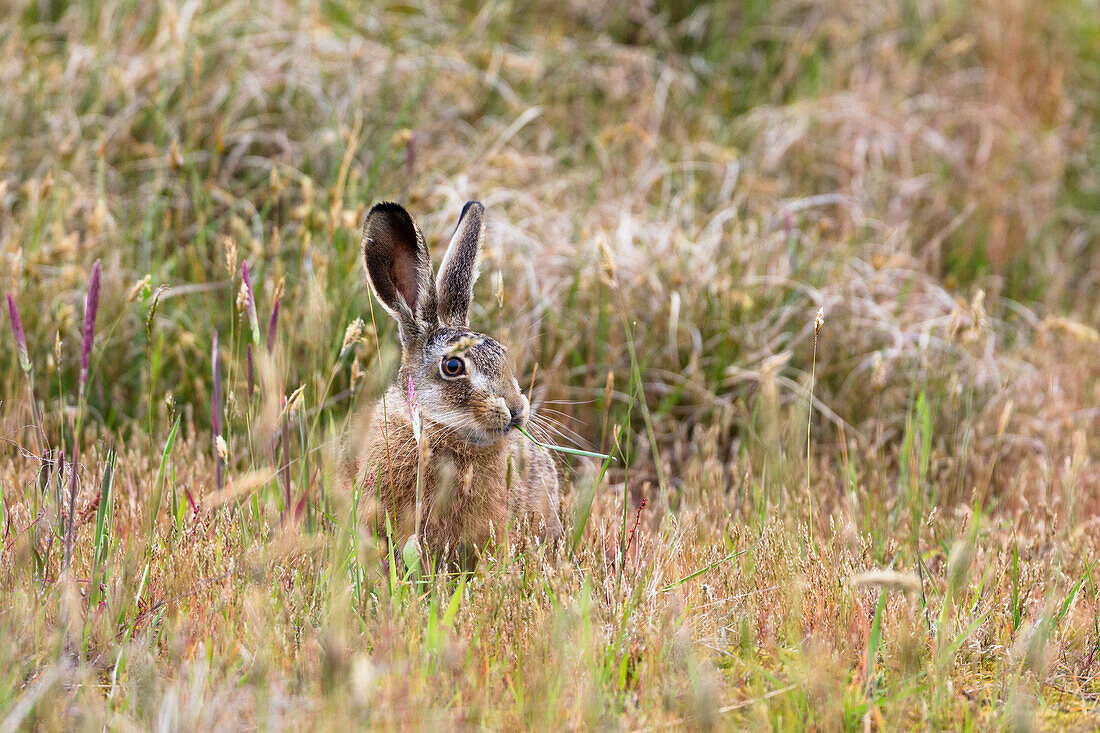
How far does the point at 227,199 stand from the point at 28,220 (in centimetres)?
92

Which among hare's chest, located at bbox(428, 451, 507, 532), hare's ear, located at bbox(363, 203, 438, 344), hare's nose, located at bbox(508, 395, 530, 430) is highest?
hare's ear, located at bbox(363, 203, 438, 344)

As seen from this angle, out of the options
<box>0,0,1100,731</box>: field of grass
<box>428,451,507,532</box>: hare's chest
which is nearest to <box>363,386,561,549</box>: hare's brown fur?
<box>428,451,507,532</box>: hare's chest

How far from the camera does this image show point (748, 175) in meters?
6.51

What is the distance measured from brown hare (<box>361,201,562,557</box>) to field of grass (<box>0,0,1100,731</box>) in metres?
0.16

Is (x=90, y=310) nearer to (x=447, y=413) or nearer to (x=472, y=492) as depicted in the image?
(x=447, y=413)

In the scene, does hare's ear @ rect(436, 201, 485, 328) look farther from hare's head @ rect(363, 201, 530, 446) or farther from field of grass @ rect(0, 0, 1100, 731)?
field of grass @ rect(0, 0, 1100, 731)

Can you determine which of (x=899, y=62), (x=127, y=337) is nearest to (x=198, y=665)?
(x=127, y=337)

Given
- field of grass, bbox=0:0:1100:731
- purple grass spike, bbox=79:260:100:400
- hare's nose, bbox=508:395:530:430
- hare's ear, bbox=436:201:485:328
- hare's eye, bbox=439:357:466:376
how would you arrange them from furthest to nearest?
hare's ear, bbox=436:201:485:328
hare's eye, bbox=439:357:466:376
hare's nose, bbox=508:395:530:430
purple grass spike, bbox=79:260:100:400
field of grass, bbox=0:0:1100:731

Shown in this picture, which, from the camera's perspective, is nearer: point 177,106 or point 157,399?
point 157,399

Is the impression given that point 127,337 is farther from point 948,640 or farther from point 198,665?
point 948,640

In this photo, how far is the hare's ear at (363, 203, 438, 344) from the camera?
3.67 metres

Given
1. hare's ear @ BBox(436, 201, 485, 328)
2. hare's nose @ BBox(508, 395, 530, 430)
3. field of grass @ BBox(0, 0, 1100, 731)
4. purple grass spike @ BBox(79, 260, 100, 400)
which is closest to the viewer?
field of grass @ BBox(0, 0, 1100, 731)

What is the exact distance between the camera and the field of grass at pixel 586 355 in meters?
2.46

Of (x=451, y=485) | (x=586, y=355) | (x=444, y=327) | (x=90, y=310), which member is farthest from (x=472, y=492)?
(x=586, y=355)
